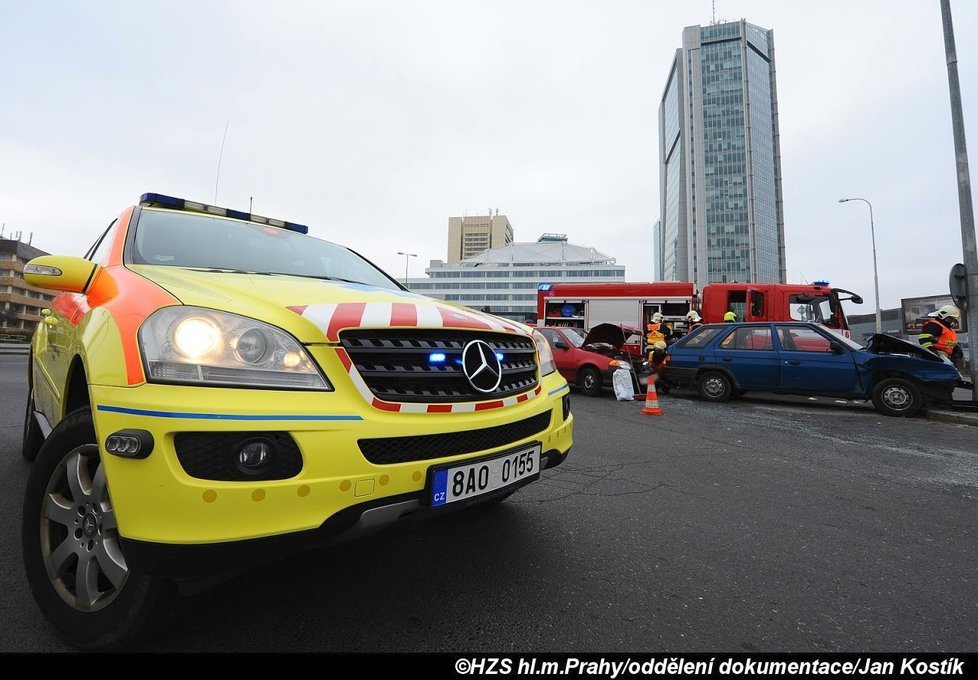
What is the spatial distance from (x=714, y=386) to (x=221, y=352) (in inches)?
350

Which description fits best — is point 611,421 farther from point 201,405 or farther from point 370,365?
point 201,405

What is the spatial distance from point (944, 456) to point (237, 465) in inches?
246

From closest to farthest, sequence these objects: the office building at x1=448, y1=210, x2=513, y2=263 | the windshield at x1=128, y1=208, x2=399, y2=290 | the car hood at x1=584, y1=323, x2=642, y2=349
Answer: the windshield at x1=128, y1=208, x2=399, y2=290, the car hood at x1=584, y1=323, x2=642, y2=349, the office building at x1=448, y1=210, x2=513, y2=263

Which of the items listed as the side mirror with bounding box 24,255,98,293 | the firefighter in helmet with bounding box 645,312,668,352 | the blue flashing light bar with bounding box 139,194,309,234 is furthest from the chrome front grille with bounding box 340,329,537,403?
the firefighter in helmet with bounding box 645,312,668,352

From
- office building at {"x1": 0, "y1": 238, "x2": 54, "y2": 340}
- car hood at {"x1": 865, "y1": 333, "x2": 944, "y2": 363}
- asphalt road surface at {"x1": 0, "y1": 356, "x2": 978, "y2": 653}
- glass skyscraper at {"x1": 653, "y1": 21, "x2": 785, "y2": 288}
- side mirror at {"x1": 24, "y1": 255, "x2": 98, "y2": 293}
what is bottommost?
asphalt road surface at {"x1": 0, "y1": 356, "x2": 978, "y2": 653}

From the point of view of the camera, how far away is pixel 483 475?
5.87 ft

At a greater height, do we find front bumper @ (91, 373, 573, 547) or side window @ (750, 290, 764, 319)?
side window @ (750, 290, 764, 319)

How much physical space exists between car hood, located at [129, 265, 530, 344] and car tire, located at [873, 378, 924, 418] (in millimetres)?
7946

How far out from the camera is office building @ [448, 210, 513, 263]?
158125 mm

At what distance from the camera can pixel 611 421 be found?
6414 mm

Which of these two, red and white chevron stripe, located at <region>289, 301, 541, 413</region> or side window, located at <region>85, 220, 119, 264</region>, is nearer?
red and white chevron stripe, located at <region>289, 301, 541, 413</region>

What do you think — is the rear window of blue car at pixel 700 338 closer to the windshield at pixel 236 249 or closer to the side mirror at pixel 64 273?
the windshield at pixel 236 249

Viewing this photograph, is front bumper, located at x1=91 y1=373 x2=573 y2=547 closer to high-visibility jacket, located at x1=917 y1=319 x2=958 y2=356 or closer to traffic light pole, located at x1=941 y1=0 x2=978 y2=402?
traffic light pole, located at x1=941 y1=0 x2=978 y2=402

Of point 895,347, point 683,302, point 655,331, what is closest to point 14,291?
point 683,302
